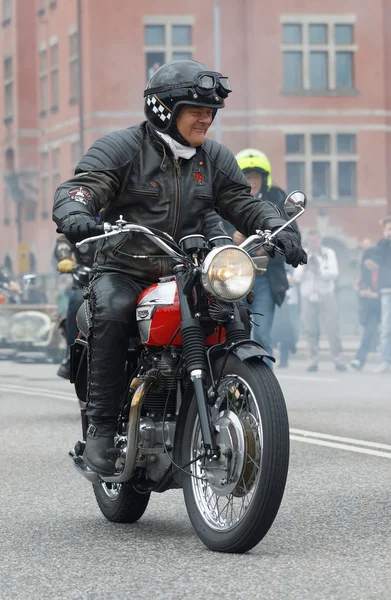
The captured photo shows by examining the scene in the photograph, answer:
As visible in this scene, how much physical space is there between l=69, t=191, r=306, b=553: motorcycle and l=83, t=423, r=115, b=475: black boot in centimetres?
4

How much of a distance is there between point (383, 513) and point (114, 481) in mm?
1111

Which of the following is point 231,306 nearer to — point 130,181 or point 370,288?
point 130,181

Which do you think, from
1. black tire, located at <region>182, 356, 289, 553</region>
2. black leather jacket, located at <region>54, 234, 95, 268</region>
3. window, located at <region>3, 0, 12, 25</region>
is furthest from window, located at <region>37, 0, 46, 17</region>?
black tire, located at <region>182, 356, 289, 553</region>

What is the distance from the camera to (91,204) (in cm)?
551

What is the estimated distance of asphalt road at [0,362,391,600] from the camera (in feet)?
14.9

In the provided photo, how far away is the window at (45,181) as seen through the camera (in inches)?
2110

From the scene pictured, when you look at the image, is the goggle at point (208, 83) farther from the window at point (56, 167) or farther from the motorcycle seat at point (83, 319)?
the window at point (56, 167)

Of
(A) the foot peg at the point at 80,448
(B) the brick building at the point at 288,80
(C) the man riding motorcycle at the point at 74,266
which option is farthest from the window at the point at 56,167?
(A) the foot peg at the point at 80,448

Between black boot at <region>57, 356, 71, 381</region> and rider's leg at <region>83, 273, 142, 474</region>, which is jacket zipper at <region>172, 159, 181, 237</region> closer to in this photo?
rider's leg at <region>83, 273, 142, 474</region>

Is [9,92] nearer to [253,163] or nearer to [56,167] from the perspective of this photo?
[56,167]

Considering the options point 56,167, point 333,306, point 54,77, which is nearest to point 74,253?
point 333,306

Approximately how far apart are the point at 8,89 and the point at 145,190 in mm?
53580

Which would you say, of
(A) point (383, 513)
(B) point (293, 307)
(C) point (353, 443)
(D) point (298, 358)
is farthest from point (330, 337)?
(A) point (383, 513)

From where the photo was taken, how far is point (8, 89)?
→ 5819cm
